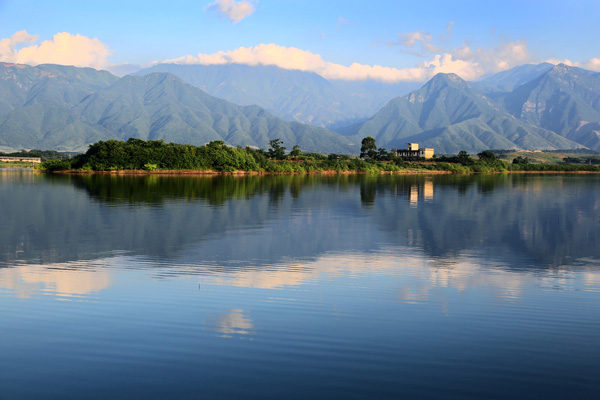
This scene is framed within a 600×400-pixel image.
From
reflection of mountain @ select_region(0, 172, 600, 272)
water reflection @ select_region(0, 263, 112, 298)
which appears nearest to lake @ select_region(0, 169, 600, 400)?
water reflection @ select_region(0, 263, 112, 298)

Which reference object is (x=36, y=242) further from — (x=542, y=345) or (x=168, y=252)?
(x=542, y=345)

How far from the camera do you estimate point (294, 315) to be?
17.4m

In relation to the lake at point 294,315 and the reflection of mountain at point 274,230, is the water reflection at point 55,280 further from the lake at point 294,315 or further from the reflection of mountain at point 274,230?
the reflection of mountain at point 274,230

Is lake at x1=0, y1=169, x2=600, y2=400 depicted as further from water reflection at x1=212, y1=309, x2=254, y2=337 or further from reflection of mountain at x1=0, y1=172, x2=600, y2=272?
reflection of mountain at x1=0, y1=172, x2=600, y2=272

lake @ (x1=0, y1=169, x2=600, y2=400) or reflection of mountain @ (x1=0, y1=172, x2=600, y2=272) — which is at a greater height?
reflection of mountain @ (x1=0, y1=172, x2=600, y2=272)

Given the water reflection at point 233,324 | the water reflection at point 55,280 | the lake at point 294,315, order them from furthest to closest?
1. the water reflection at point 55,280
2. the water reflection at point 233,324
3. the lake at point 294,315

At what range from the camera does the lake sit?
12.4 metres

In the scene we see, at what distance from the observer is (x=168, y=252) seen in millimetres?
30453

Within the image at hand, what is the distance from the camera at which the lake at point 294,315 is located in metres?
12.4

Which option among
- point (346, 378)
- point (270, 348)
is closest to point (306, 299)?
point (270, 348)

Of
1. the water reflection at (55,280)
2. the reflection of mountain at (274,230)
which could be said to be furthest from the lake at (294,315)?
the reflection of mountain at (274,230)

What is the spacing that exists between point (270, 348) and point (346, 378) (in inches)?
107

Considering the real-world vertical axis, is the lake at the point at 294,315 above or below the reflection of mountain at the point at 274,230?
below

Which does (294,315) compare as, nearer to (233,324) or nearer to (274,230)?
(233,324)
